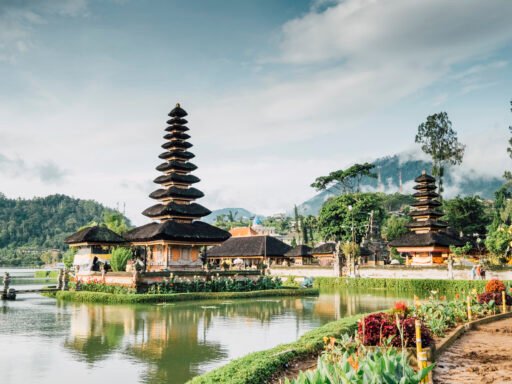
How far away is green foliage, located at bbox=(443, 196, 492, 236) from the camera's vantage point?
220ft

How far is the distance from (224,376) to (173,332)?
8770 mm

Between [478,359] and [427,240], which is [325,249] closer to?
[427,240]

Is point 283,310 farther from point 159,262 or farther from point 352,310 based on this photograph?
point 159,262

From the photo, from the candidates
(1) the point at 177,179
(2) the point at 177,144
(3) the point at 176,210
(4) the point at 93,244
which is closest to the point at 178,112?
(2) the point at 177,144

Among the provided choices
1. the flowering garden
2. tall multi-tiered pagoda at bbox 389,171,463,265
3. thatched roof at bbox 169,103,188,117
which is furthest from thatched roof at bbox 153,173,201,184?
the flowering garden

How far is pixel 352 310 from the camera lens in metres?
23.5

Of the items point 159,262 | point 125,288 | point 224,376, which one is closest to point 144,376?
point 224,376

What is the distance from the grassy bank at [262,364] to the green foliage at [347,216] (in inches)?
2154

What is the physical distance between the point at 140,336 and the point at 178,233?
21166mm

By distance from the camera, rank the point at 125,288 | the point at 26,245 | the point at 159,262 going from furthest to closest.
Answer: the point at 26,245 < the point at 159,262 < the point at 125,288

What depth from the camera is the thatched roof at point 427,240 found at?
4712 cm

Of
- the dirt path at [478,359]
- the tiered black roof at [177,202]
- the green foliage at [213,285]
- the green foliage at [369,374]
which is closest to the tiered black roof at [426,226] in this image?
the green foliage at [213,285]

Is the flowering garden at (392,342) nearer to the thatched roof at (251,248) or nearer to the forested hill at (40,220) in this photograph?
the thatched roof at (251,248)

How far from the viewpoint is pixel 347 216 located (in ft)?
219
